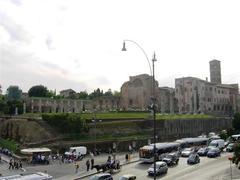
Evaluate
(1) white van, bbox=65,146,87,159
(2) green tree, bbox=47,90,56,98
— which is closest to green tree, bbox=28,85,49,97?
(2) green tree, bbox=47,90,56,98

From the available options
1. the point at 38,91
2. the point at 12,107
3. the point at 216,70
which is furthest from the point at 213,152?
the point at 216,70

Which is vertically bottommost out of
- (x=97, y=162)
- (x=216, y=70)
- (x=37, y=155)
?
(x=97, y=162)

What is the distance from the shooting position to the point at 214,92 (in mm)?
148250

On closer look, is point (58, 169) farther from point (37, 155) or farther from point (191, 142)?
point (191, 142)

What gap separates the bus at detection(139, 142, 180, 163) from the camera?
52997 mm

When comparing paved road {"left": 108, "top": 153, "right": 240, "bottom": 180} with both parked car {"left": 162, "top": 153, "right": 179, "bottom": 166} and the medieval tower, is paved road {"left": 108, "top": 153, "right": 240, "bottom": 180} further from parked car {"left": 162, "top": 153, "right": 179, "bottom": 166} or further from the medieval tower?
the medieval tower

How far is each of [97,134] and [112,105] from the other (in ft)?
250

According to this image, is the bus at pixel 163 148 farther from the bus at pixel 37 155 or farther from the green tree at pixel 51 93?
the green tree at pixel 51 93

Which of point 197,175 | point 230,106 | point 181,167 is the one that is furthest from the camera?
point 230,106

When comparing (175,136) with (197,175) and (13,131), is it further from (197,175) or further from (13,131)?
(197,175)

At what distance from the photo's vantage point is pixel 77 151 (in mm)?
58250

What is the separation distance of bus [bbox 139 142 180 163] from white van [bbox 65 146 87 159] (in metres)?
9.28

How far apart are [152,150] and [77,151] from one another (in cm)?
1142

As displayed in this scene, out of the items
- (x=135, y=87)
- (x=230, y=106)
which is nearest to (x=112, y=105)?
(x=135, y=87)
